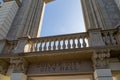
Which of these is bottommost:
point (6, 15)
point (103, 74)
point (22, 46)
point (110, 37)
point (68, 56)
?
point (103, 74)

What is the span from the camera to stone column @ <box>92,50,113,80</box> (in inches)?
143

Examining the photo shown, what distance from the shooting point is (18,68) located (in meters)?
4.25

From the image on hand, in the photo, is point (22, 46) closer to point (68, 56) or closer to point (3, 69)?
point (3, 69)

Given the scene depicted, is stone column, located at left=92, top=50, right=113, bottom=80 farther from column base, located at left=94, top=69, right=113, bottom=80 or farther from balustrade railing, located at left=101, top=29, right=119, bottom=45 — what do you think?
balustrade railing, located at left=101, top=29, right=119, bottom=45

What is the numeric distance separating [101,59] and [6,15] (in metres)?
4.56

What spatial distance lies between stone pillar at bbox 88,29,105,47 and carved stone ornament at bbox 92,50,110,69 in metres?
0.29

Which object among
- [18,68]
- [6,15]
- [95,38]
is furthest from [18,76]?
[6,15]

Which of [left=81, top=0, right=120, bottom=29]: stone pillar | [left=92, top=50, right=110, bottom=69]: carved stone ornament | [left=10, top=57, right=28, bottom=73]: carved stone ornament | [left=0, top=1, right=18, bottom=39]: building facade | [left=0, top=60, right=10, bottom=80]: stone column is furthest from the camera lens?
[left=0, top=1, right=18, bottom=39]: building facade

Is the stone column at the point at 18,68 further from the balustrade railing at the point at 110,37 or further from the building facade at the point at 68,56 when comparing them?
the balustrade railing at the point at 110,37

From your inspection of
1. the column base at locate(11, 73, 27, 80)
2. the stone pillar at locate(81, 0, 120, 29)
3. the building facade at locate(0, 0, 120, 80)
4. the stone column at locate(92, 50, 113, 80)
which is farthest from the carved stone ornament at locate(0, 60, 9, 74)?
the stone pillar at locate(81, 0, 120, 29)

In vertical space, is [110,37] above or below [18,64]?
above

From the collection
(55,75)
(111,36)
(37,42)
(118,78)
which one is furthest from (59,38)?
(118,78)

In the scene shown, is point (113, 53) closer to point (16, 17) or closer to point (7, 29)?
point (7, 29)

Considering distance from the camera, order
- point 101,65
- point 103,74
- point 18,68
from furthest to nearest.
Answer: point 18,68
point 101,65
point 103,74
